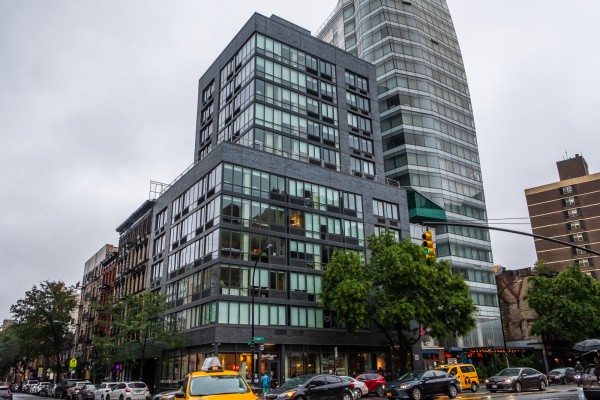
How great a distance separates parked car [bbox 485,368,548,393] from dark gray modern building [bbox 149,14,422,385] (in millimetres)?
13150

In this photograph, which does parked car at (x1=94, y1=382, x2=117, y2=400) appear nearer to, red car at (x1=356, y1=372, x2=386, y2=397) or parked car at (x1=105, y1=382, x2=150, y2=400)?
parked car at (x1=105, y1=382, x2=150, y2=400)

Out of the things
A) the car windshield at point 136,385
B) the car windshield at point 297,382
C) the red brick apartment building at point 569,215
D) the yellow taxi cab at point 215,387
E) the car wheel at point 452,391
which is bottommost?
the car wheel at point 452,391

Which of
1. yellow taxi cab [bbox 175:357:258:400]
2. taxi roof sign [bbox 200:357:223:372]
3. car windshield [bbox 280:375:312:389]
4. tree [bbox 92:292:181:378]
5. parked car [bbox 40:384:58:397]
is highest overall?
tree [bbox 92:292:181:378]

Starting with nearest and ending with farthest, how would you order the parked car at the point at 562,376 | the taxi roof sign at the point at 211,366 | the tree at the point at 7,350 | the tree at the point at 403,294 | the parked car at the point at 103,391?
the taxi roof sign at the point at 211,366, the parked car at the point at 103,391, the tree at the point at 403,294, the parked car at the point at 562,376, the tree at the point at 7,350

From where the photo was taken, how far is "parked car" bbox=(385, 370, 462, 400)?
83.3ft

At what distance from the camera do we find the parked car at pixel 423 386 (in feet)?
83.3

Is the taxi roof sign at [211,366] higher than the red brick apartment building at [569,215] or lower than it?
lower

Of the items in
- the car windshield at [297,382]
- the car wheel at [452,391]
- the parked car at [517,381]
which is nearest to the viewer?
the car windshield at [297,382]

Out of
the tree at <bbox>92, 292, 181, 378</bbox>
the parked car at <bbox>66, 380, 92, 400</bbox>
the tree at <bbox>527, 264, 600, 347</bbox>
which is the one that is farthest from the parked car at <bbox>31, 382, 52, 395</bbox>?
the tree at <bbox>527, 264, 600, 347</bbox>

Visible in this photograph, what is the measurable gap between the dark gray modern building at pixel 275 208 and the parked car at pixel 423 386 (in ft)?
44.5

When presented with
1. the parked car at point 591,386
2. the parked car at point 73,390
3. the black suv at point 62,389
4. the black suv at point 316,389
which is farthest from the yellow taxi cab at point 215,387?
the black suv at point 62,389

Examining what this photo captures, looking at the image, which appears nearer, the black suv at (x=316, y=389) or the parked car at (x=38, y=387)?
the black suv at (x=316, y=389)

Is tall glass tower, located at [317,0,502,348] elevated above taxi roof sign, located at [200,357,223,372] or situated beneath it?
elevated above

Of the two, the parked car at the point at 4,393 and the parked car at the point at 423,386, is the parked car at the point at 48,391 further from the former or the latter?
the parked car at the point at 423,386
